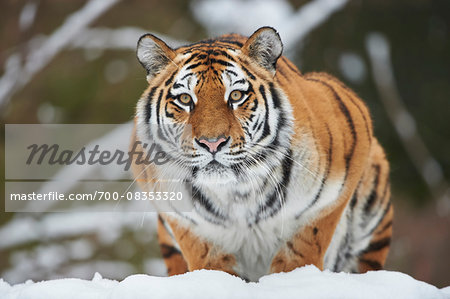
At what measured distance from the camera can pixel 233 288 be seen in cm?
117

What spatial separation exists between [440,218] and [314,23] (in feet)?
5.20

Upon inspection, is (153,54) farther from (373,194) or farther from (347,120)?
(373,194)

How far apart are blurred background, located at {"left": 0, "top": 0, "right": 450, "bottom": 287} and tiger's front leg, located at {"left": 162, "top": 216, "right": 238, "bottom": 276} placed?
2110 millimetres

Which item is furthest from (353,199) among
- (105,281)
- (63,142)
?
(63,142)

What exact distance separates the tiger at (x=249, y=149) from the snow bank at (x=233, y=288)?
21cm

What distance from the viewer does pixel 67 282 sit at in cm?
123

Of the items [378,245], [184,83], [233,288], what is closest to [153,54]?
[184,83]

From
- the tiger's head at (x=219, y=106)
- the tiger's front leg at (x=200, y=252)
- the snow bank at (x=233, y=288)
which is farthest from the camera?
the tiger's front leg at (x=200, y=252)

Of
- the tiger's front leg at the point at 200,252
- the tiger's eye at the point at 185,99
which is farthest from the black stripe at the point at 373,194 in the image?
the tiger's eye at the point at 185,99

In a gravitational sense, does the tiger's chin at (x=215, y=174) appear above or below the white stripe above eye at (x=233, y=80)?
below

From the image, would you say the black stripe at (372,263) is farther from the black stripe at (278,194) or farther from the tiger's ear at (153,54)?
the tiger's ear at (153,54)

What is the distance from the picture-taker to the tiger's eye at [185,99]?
1318 mm

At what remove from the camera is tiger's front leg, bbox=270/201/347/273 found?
4.83 ft

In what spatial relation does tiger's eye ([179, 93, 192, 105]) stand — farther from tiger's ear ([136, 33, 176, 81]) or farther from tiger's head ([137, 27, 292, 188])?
tiger's ear ([136, 33, 176, 81])
